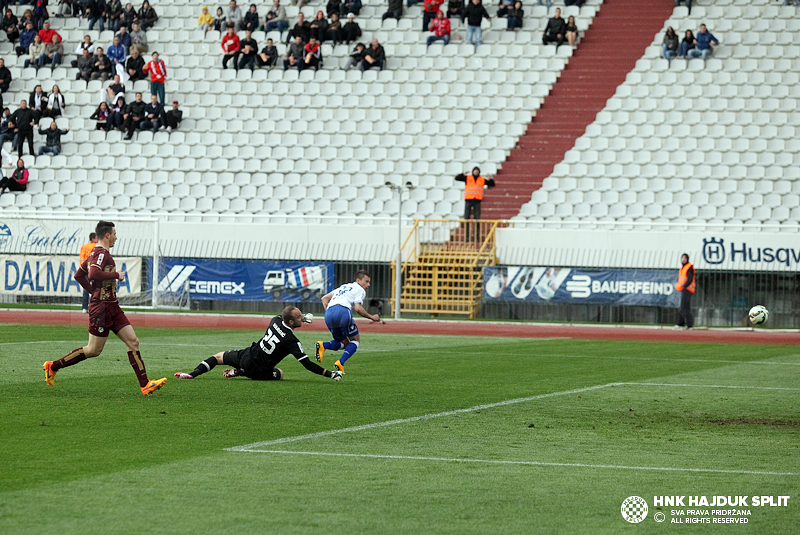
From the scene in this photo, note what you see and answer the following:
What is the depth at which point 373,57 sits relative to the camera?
37.7 metres

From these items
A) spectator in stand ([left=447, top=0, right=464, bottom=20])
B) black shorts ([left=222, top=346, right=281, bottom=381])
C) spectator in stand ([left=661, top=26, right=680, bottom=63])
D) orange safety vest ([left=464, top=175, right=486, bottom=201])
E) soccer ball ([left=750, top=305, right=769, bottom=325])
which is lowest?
black shorts ([left=222, top=346, right=281, bottom=381])

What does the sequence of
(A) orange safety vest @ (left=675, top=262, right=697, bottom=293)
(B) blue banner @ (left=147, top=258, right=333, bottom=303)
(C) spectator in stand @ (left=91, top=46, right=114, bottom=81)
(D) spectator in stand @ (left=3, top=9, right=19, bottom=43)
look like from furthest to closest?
(D) spectator in stand @ (left=3, top=9, right=19, bottom=43)
(C) spectator in stand @ (left=91, top=46, right=114, bottom=81)
(B) blue banner @ (left=147, top=258, right=333, bottom=303)
(A) orange safety vest @ (left=675, top=262, right=697, bottom=293)

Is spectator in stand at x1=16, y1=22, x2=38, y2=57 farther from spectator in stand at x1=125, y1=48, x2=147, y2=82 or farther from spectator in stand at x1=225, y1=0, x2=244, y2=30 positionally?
spectator in stand at x1=225, y1=0, x2=244, y2=30

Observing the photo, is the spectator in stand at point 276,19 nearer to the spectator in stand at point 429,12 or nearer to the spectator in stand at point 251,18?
the spectator in stand at point 251,18

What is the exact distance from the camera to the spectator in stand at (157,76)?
3706 centimetres

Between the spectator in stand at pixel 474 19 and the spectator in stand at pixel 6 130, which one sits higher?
the spectator in stand at pixel 474 19

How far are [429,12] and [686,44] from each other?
8575 mm

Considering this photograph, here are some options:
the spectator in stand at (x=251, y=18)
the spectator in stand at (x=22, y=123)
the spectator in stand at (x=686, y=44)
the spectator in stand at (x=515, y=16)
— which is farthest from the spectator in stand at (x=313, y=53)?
the spectator in stand at (x=686, y=44)

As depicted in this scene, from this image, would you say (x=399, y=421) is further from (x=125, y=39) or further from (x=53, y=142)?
(x=125, y=39)

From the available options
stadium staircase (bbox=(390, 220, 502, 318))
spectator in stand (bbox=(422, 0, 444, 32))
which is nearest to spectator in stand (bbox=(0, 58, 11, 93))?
spectator in stand (bbox=(422, 0, 444, 32))

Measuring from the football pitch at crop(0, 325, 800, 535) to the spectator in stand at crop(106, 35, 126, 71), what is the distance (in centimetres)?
2444

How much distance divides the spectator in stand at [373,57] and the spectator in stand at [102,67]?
8.83 meters

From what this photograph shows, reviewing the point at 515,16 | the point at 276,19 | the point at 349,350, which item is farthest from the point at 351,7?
the point at 349,350

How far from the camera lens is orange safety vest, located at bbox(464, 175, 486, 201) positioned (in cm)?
3159
